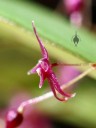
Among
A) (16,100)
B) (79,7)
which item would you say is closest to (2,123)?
(16,100)

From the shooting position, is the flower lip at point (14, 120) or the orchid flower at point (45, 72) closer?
the orchid flower at point (45, 72)

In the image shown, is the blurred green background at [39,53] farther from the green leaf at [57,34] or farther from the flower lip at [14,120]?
the flower lip at [14,120]

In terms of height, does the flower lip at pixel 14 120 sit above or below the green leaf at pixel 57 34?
below

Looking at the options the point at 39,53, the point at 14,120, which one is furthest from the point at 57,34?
the point at 39,53

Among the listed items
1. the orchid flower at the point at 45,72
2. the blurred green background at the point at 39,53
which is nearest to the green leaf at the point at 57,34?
the blurred green background at the point at 39,53

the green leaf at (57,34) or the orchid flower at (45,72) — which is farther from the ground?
the orchid flower at (45,72)

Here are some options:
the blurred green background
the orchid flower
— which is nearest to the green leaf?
the blurred green background

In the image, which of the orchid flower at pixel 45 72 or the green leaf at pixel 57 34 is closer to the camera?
the orchid flower at pixel 45 72

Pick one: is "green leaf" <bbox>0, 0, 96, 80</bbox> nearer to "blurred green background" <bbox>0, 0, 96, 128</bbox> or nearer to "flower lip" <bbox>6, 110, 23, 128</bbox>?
"blurred green background" <bbox>0, 0, 96, 128</bbox>

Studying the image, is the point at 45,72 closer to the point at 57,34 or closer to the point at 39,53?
the point at 57,34
